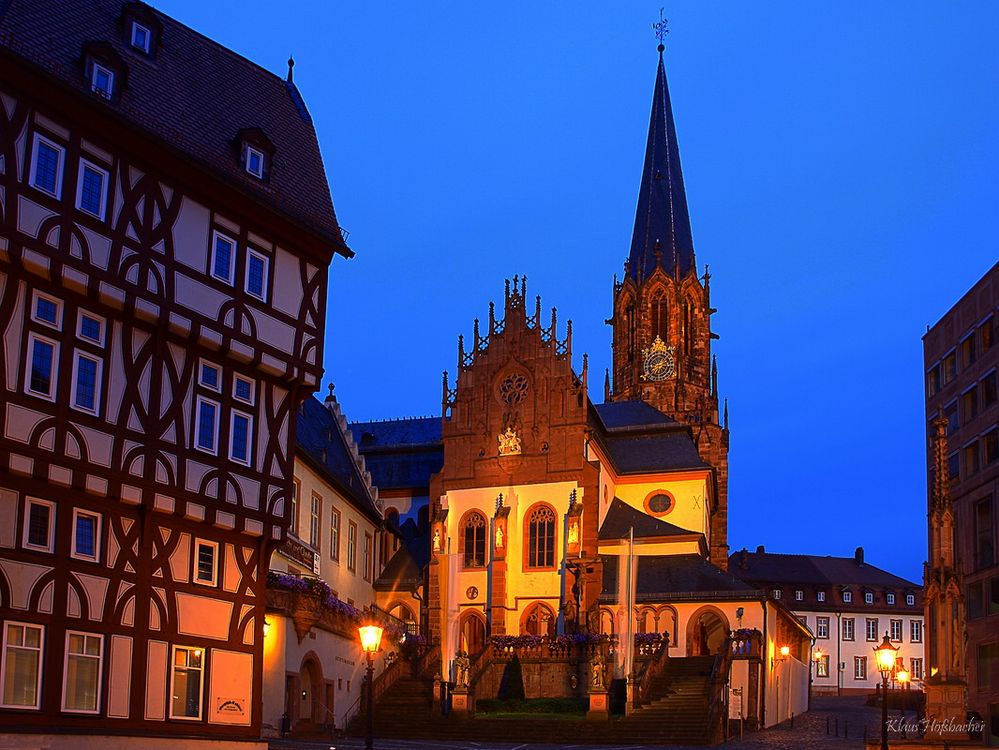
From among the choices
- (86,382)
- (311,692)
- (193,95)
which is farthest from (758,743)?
(193,95)

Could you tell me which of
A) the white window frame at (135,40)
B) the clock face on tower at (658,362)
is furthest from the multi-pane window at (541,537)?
the clock face on tower at (658,362)

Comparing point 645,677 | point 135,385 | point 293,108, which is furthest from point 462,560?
point 135,385

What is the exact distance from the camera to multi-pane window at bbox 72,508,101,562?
1226 inches

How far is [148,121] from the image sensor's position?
33.8 metres

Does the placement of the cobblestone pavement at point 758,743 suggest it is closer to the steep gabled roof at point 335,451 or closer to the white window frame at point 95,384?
the white window frame at point 95,384

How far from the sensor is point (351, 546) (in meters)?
60.8

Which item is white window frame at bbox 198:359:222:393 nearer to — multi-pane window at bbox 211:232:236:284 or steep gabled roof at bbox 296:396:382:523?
multi-pane window at bbox 211:232:236:284

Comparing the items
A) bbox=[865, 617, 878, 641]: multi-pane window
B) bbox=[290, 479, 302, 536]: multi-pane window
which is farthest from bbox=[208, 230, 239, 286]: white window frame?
bbox=[865, 617, 878, 641]: multi-pane window

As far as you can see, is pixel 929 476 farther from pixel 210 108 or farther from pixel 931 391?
pixel 210 108

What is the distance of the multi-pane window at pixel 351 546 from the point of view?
197ft

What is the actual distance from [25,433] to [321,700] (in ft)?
70.8

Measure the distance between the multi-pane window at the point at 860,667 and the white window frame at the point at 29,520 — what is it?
93210mm

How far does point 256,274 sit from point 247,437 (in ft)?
14.4

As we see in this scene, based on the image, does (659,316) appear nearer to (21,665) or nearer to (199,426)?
(199,426)
